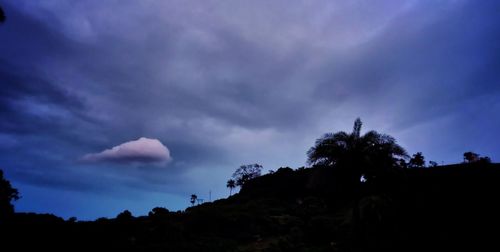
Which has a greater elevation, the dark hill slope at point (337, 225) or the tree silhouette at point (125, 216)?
the tree silhouette at point (125, 216)

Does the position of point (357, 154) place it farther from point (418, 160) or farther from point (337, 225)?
point (418, 160)

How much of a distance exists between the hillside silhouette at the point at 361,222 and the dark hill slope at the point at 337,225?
6 cm

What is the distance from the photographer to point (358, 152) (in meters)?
23.3

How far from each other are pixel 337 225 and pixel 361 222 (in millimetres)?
7641

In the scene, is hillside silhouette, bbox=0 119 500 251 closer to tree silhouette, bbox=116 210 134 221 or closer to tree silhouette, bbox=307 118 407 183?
tree silhouette, bbox=307 118 407 183

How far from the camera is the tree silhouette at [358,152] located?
907 inches

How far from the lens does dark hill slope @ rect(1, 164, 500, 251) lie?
20.8 meters

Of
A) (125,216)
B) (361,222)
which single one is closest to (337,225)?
(361,222)

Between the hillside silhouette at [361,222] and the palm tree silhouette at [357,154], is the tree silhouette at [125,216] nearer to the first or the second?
the hillside silhouette at [361,222]

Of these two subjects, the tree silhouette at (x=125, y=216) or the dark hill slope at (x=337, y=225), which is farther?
the tree silhouette at (x=125, y=216)

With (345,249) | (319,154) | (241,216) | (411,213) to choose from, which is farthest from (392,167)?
(241,216)

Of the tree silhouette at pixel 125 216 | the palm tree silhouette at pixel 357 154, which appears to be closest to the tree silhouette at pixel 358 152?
the palm tree silhouette at pixel 357 154

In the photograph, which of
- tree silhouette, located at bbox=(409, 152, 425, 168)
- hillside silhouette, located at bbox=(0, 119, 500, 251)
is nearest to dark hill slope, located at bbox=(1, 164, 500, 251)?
hillside silhouette, located at bbox=(0, 119, 500, 251)

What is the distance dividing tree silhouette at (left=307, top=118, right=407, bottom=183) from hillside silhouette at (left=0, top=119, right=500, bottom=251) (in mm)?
65
